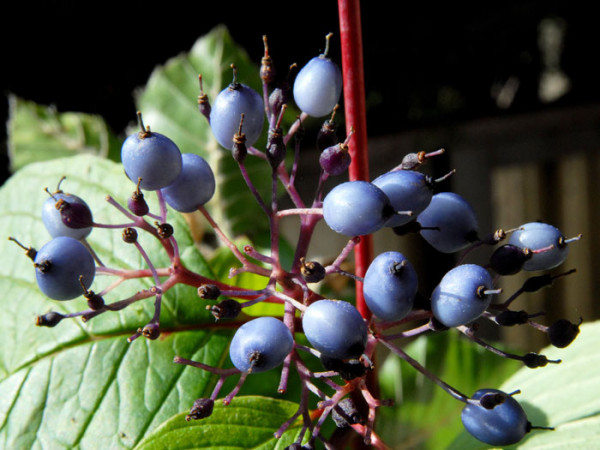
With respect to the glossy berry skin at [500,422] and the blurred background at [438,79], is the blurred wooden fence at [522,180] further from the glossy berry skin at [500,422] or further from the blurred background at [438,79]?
the glossy berry skin at [500,422]

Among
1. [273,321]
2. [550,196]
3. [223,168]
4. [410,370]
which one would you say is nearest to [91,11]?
[223,168]

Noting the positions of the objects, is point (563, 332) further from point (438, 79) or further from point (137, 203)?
point (438, 79)

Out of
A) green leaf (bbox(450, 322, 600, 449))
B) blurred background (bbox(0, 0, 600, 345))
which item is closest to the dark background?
blurred background (bbox(0, 0, 600, 345))

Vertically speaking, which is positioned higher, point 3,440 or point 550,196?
point 3,440

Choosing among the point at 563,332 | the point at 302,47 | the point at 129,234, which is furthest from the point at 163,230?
the point at 302,47

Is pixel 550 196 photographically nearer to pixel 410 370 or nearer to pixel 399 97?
pixel 399 97

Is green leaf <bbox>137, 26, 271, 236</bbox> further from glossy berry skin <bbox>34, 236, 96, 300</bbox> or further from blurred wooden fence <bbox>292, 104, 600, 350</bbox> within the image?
blurred wooden fence <bbox>292, 104, 600, 350</bbox>

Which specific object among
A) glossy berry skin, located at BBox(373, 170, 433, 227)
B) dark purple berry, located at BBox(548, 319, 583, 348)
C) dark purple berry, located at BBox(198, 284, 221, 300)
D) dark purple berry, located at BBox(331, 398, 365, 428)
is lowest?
dark purple berry, located at BBox(331, 398, 365, 428)

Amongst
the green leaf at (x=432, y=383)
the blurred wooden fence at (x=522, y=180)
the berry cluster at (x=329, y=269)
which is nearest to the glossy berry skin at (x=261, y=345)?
the berry cluster at (x=329, y=269)
